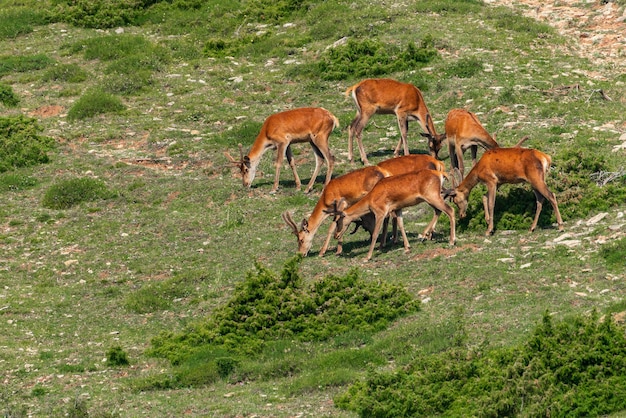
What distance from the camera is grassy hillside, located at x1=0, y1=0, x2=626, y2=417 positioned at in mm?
15633

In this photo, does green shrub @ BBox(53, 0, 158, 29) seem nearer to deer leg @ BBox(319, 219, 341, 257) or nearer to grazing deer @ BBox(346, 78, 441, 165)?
grazing deer @ BBox(346, 78, 441, 165)

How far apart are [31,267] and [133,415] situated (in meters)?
7.37

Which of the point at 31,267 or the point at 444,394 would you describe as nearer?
the point at 444,394

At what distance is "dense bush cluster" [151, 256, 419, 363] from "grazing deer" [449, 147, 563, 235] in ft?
9.83

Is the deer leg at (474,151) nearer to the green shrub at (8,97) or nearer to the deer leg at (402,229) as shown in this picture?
the deer leg at (402,229)

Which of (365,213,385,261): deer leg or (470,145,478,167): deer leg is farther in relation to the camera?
(470,145,478,167): deer leg

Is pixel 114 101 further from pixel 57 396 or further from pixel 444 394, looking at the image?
pixel 444 394

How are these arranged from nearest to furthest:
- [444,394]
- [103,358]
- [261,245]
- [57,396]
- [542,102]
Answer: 1. [444,394]
2. [57,396]
3. [103,358]
4. [261,245]
5. [542,102]

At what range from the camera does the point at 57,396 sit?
15.3 m

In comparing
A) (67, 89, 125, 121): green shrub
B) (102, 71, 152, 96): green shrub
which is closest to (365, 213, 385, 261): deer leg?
(67, 89, 125, 121): green shrub

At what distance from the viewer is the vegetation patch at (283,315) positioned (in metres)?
16.5

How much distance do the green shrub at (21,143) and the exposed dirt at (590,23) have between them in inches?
486

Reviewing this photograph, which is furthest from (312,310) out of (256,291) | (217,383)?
(217,383)

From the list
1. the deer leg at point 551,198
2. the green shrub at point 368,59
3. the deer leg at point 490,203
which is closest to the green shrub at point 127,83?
the green shrub at point 368,59
